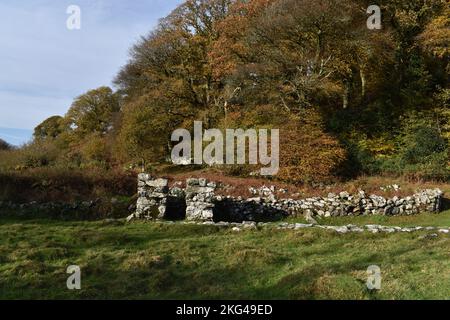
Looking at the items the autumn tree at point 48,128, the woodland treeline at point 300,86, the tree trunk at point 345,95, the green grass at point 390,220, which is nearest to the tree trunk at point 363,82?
the woodland treeline at point 300,86

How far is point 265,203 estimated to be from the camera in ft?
62.1

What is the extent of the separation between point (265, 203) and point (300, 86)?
1013 cm

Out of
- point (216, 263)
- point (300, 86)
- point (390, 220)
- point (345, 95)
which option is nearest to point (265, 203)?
point (390, 220)

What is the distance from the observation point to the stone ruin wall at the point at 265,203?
17.3 metres

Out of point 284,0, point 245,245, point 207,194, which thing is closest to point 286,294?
point 245,245

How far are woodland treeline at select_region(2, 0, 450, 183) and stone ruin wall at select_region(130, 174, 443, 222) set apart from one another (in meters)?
3.06

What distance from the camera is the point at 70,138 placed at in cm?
4284

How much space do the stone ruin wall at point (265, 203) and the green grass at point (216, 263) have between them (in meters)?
2.96

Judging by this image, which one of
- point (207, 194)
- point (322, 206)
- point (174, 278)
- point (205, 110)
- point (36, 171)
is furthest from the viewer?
point (205, 110)

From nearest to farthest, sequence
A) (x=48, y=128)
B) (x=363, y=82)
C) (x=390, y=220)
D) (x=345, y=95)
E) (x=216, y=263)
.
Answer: (x=216, y=263) → (x=390, y=220) → (x=345, y=95) → (x=363, y=82) → (x=48, y=128)

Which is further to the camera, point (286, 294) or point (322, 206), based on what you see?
point (322, 206)

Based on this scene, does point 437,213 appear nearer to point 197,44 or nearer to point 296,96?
point 296,96

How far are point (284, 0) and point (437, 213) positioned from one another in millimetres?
16089

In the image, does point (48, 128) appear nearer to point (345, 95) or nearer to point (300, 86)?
point (345, 95)
